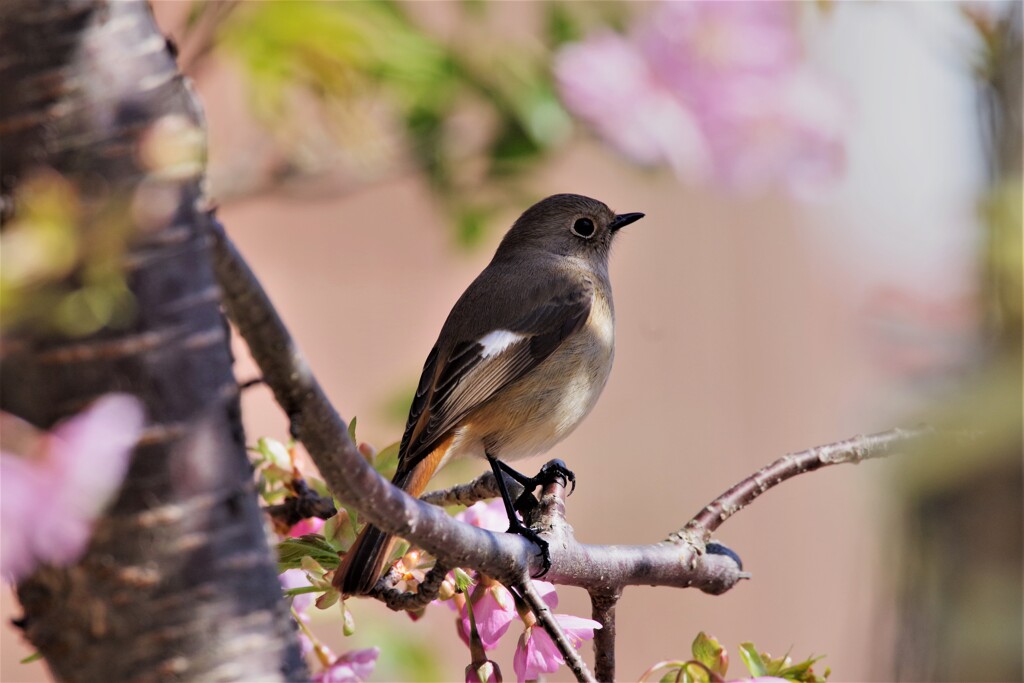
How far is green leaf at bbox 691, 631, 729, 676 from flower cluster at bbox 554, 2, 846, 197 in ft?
3.21

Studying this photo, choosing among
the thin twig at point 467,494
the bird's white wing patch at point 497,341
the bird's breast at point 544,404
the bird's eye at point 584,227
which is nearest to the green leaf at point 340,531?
the thin twig at point 467,494

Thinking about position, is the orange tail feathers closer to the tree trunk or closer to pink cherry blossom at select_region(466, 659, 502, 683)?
pink cherry blossom at select_region(466, 659, 502, 683)

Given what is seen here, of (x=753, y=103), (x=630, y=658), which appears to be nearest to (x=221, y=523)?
(x=753, y=103)

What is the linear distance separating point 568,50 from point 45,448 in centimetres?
156

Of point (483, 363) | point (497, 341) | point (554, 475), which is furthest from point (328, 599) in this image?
point (497, 341)

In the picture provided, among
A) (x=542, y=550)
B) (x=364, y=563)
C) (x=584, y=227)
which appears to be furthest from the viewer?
(x=584, y=227)

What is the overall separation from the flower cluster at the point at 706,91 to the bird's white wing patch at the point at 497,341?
3.28 ft

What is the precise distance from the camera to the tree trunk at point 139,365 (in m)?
1.03

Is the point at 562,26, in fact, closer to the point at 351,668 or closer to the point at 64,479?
the point at 351,668

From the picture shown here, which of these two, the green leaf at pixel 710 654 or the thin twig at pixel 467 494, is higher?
the thin twig at pixel 467 494

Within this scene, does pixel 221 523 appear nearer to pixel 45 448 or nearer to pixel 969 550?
pixel 45 448

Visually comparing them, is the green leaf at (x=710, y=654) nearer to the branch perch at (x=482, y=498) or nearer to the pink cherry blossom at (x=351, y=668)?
the branch perch at (x=482, y=498)

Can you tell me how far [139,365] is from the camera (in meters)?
1.06

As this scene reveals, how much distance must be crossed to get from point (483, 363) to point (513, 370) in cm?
10
